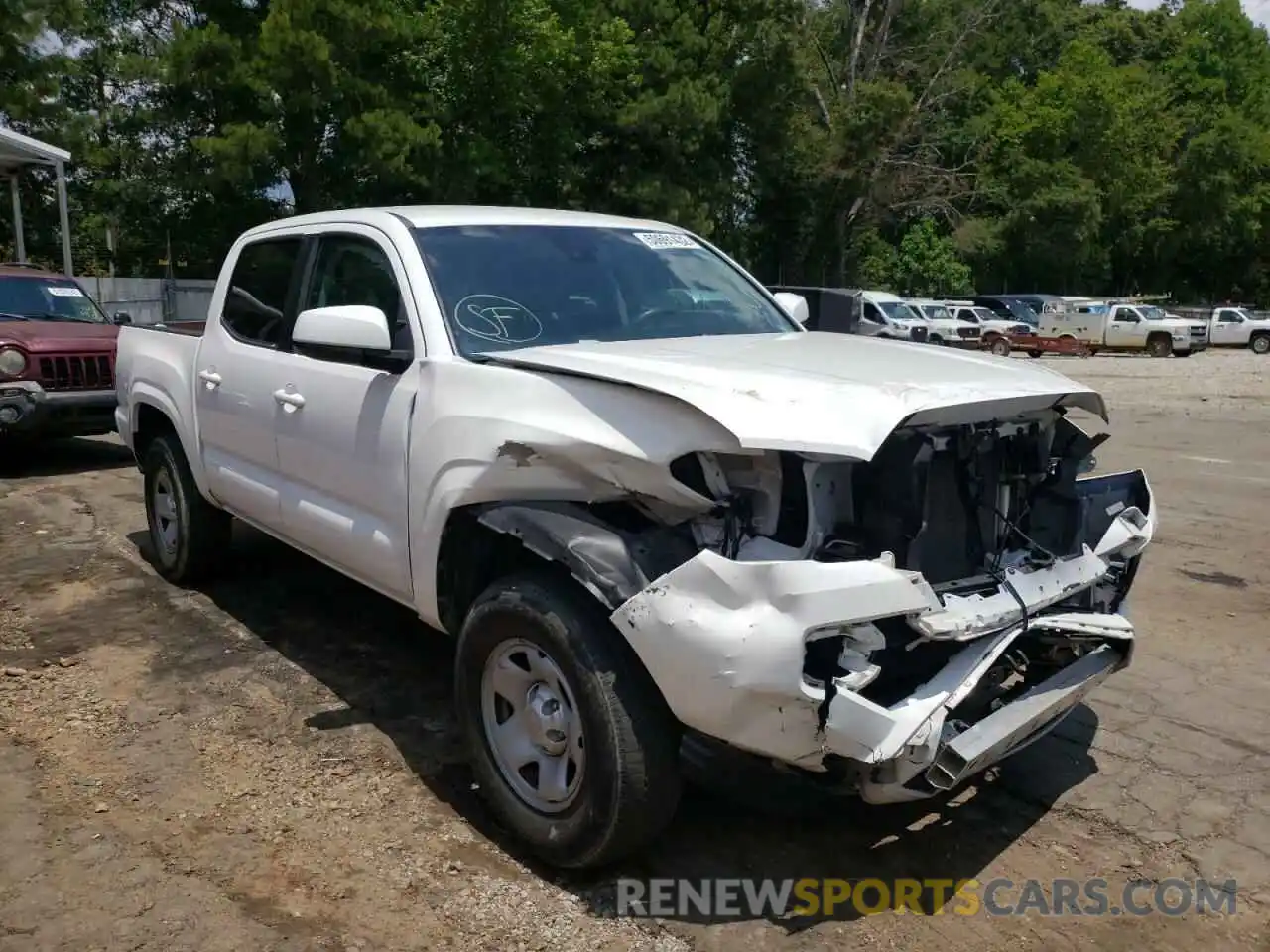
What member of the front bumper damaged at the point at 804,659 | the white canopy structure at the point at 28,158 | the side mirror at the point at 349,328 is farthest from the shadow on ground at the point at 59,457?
the front bumper damaged at the point at 804,659

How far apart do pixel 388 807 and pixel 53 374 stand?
24.6ft

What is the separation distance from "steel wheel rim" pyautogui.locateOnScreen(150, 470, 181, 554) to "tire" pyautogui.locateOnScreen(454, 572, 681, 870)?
10.6ft

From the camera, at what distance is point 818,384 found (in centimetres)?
304

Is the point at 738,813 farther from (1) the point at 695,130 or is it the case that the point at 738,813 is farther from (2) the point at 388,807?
(1) the point at 695,130

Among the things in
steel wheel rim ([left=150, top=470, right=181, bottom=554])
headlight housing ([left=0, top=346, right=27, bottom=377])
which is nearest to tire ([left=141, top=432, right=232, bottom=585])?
steel wheel rim ([left=150, top=470, right=181, bottom=554])

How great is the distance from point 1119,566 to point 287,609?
4.01 m

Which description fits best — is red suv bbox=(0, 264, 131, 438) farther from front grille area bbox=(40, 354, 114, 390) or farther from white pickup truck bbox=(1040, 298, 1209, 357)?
white pickup truck bbox=(1040, 298, 1209, 357)

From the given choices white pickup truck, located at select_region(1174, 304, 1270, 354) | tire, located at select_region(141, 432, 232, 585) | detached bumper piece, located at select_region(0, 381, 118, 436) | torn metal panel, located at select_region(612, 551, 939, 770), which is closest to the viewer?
torn metal panel, located at select_region(612, 551, 939, 770)

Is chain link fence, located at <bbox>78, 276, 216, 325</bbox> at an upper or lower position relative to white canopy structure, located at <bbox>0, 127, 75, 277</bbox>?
lower

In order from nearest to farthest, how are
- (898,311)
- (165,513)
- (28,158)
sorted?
(165,513) → (28,158) → (898,311)

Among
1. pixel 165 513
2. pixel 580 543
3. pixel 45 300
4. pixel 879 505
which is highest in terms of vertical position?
pixel 45 300

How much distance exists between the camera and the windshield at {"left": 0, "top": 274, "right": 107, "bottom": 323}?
10.7m

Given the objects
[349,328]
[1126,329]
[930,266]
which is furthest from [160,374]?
[930,266]

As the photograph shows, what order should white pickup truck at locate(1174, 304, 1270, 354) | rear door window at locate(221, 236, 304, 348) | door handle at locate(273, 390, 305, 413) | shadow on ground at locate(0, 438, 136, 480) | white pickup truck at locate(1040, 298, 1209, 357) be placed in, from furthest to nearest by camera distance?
white pickup truck at locate(1174, 304, 1270, 354)
white pickup truck at locate(1040, 298, 1209, 357)
shadow on ground at locate(0, 438, 136, 480)
rear door window at locate(221, 236, 304, 348)
door handle at locate(273, 390, 305, 413)
